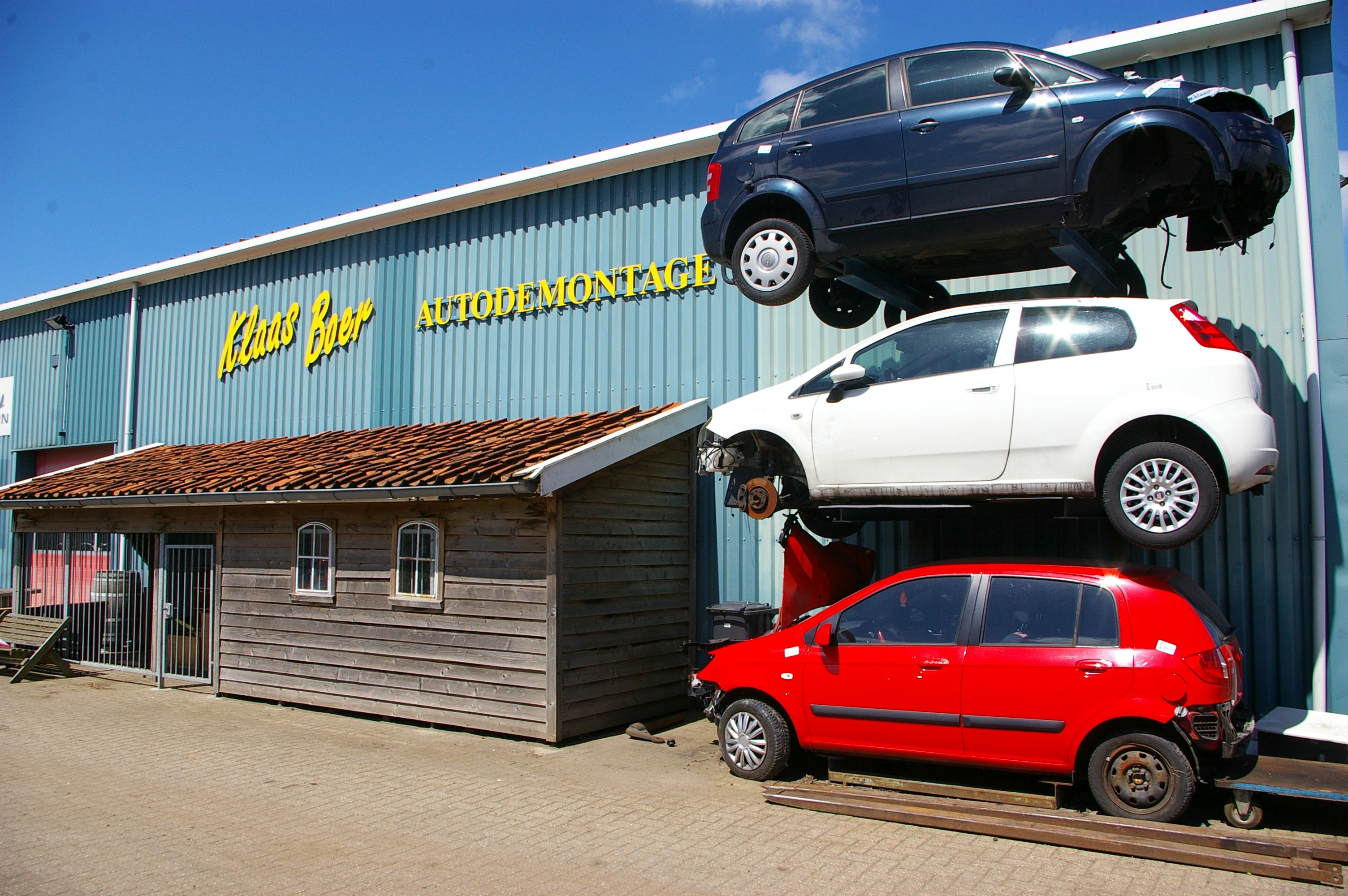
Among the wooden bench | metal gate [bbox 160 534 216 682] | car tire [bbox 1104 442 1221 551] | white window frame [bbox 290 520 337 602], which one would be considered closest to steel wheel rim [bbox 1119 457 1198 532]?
car tire [bbox 1104 442 1221 551]

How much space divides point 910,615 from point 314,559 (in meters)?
7.17

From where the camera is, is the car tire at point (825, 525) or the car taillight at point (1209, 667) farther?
the car tire at point (825, 525)

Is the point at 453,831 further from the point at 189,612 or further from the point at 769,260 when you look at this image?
the point at 189,612

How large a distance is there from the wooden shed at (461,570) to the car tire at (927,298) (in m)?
2.71

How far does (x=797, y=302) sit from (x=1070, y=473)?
4894 millimetres

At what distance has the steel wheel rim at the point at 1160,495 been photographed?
18.8 feet

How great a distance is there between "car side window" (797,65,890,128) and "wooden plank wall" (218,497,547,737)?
424cm

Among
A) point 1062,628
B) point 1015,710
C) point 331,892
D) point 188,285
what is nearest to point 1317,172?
point 1062,628

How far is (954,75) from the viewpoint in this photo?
667 centimetres

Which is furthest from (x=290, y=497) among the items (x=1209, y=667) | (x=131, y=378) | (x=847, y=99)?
(x=131, y=378)

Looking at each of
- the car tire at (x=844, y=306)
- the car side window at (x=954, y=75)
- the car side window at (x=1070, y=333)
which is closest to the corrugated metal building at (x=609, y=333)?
the car tire at (x=844, y=306)

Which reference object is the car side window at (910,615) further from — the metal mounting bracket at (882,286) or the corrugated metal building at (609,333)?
the metal mounting bracket at (882,286)

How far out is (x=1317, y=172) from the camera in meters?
8.24

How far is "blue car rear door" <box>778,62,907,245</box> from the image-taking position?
22.0 ft
